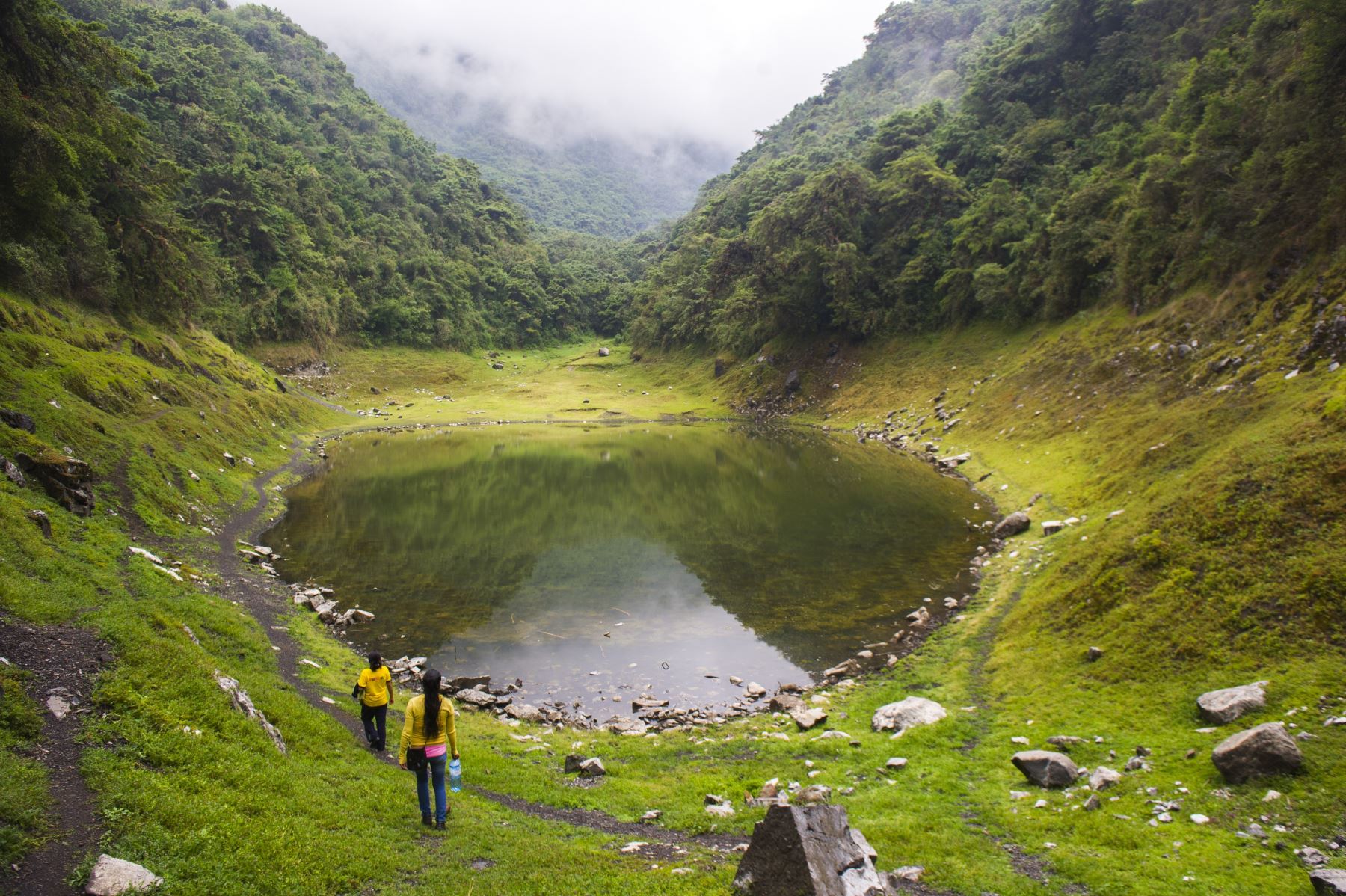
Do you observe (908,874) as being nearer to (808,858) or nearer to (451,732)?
(808,858)

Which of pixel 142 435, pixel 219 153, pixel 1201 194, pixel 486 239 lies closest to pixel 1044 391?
pixel 1201 194

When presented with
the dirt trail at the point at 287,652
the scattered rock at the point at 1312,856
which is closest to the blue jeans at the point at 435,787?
the dirt trail at the point at 287,652

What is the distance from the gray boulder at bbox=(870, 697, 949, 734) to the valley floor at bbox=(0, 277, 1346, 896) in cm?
41

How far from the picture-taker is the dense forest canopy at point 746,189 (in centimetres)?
3178

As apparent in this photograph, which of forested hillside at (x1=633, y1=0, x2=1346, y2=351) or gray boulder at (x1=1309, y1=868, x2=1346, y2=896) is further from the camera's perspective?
forested hillside at (x1=633, y1=0, x2=1346, y2=351)

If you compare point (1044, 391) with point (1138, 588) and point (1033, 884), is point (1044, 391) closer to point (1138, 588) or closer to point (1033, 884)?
point (1138, 588)

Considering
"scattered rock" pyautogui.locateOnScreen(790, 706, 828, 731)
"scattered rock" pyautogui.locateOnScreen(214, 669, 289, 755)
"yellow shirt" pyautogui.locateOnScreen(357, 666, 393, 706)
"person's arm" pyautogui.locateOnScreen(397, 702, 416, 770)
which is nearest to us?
"person's arm" pyautogui.locateOnScreen(397, 702, 416, 770)

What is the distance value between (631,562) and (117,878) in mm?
21678

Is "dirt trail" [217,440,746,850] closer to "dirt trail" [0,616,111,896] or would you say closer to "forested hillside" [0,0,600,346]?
"dirt trail" [0,616,111,896]

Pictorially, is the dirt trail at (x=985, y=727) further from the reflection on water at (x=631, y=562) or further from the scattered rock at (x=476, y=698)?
the scattered rock at (x=476, y=698)

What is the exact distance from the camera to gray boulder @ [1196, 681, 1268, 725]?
989 centimetres

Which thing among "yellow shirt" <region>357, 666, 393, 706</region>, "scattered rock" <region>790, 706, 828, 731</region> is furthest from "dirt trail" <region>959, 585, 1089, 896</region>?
"yellow shirt" <region>357, 666, 393, 706</region>

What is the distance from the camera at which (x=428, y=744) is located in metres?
9.40

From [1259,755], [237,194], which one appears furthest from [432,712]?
[237,194]
